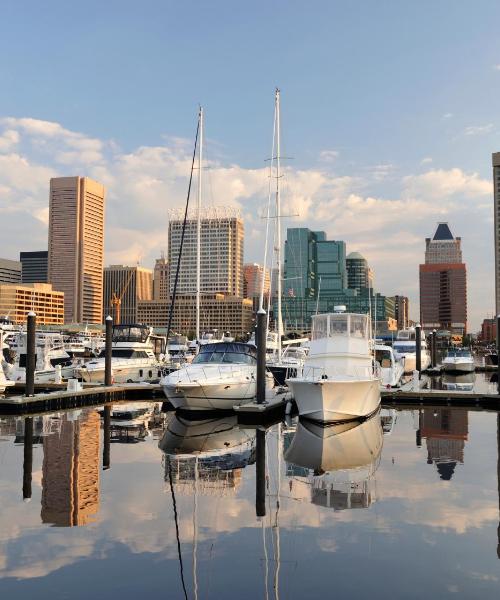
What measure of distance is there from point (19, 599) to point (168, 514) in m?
4.07

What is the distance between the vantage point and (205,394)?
2688 cm

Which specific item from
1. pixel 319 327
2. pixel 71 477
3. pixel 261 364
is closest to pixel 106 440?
pixel 71 477

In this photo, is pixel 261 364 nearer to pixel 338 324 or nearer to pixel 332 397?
pixel 338 324

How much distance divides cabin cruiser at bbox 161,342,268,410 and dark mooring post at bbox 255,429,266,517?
5.39 meters

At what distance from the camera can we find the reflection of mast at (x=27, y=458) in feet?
45.6

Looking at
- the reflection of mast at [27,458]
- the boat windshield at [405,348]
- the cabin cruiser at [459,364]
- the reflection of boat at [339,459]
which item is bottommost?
the reflection of mast at [27,458]

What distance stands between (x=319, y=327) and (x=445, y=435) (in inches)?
293

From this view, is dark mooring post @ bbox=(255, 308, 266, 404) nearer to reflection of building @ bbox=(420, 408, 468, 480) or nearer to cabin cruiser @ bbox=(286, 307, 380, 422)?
cabin cruiser @ bbox=(286, 307, 380, 422)

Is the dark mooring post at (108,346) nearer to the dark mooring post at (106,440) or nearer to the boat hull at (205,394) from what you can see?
the dark mooring post at (106,440)

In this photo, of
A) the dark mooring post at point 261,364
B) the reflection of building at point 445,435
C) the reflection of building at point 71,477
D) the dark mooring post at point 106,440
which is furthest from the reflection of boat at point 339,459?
the dark mooring post at point 106,440

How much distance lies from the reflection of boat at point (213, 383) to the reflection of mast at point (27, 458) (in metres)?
5.88

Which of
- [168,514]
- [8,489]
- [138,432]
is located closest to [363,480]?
[168,514]

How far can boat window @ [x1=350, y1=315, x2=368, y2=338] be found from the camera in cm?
2725

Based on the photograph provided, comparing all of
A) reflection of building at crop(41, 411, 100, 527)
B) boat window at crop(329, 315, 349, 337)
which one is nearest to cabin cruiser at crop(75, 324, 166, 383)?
reflection of building at crop(41, 411, 100, 527)
